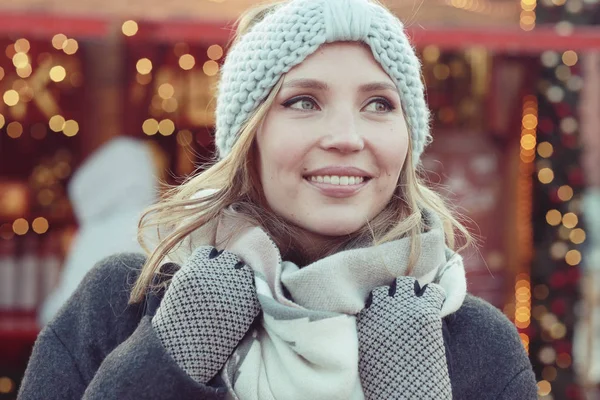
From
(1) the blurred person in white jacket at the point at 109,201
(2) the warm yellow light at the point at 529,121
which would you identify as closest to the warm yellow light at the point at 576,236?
(2) the warm yellow light at the point at 529,121

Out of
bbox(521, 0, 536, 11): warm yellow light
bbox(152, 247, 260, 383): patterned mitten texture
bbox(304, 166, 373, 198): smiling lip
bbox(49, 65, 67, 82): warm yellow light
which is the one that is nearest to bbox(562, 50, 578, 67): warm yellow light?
bbox(521, 0, 536, 11): warm yellow light

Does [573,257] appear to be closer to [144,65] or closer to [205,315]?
[144,65]

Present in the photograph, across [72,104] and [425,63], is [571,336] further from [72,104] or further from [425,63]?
[72,104]

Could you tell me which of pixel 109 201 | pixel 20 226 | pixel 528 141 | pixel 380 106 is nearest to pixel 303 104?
pixel 380 106

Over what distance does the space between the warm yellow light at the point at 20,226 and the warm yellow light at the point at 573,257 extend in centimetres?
358

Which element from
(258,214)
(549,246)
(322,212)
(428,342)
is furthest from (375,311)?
(549,246)

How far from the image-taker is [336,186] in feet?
5.35

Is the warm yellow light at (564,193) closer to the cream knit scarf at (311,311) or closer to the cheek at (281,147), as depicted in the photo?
the cream knit scarf at (311,311)

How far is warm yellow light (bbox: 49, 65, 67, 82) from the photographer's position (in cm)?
567

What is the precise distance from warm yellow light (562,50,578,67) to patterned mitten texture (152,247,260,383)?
3.84 metres

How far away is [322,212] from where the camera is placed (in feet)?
5.41

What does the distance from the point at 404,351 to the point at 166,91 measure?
14.2 ft

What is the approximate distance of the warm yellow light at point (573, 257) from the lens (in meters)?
4.91

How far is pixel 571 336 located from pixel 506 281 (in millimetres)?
642
